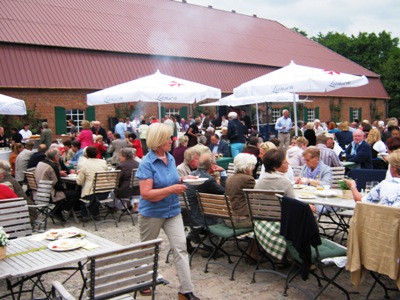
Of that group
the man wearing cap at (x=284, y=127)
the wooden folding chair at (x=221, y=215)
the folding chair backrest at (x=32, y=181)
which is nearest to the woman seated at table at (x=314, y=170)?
the wooden folding chair at (x=221, y=215)

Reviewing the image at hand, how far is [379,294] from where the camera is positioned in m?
4.65

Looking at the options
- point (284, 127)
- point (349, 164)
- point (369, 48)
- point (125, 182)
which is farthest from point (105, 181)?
point (369, 48)

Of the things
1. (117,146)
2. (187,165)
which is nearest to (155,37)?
(117,146)

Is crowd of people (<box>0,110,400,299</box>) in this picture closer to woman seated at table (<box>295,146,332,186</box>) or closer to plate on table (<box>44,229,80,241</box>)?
woman seated at table (<box>295,146,332,186</box>)

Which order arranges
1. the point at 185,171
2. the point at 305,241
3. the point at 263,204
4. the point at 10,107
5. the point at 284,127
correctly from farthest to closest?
the point at 284,127 < the point at 10,107 < the point at 185,171 < the point at 263,204 < the point at 305,241

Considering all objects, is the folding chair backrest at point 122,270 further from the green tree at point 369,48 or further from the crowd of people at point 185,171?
the green tree at point 369,48

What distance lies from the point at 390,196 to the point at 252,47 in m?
28.1

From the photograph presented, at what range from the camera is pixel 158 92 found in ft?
34.2

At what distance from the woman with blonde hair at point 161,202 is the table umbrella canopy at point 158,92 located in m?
6.10

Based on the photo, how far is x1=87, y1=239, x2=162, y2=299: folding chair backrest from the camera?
318 cm

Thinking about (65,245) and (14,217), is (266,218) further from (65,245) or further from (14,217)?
(14,217)

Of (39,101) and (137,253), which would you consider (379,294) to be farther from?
(39,101)

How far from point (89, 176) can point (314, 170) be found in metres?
3.80

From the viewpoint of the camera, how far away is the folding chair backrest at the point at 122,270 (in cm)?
318
